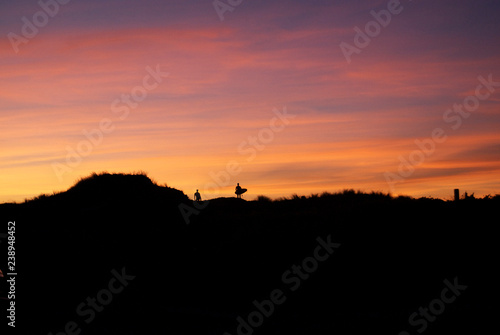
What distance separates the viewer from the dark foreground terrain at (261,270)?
41.9 feet

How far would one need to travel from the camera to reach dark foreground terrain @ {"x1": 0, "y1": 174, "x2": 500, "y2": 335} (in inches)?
503

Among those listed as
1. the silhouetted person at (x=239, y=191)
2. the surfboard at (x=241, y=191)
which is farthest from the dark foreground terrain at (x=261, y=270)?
the surfboard at (x=241, y=191)

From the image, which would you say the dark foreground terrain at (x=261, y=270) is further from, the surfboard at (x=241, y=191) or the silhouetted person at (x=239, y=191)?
the surfboard at (x=241, y=191)

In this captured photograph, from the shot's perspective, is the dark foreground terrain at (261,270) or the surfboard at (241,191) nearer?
the dark foreground terrain at (261,270)

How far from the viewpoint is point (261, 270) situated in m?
18.4

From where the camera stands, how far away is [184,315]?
45.3ft

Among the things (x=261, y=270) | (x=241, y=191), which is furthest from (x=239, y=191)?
(x=261, y=270)

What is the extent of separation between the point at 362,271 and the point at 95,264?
10.6 m

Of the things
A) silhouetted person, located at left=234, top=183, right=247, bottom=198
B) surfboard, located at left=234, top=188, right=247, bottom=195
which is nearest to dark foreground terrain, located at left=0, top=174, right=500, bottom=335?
silhouetted person, located at left=234, top=183, right=247, bottom=198

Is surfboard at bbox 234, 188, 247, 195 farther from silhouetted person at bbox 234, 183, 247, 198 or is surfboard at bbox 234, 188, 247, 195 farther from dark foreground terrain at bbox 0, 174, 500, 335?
dark foreground terrain at bbox 0, 174, 500, 335

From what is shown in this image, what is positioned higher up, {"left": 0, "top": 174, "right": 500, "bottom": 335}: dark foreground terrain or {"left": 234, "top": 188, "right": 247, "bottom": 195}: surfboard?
{"left": 234, "top": 188, "right": 247, "bottom": 195}: surfboard

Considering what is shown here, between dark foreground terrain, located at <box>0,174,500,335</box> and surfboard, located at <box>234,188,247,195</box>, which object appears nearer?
dark foreground terrain, located at <box>0,174,500,335</box>

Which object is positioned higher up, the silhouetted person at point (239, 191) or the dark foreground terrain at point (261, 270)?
the silhouetted person at point (239, 191)

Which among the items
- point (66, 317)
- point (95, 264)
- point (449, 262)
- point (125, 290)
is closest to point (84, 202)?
point (95, 264)
